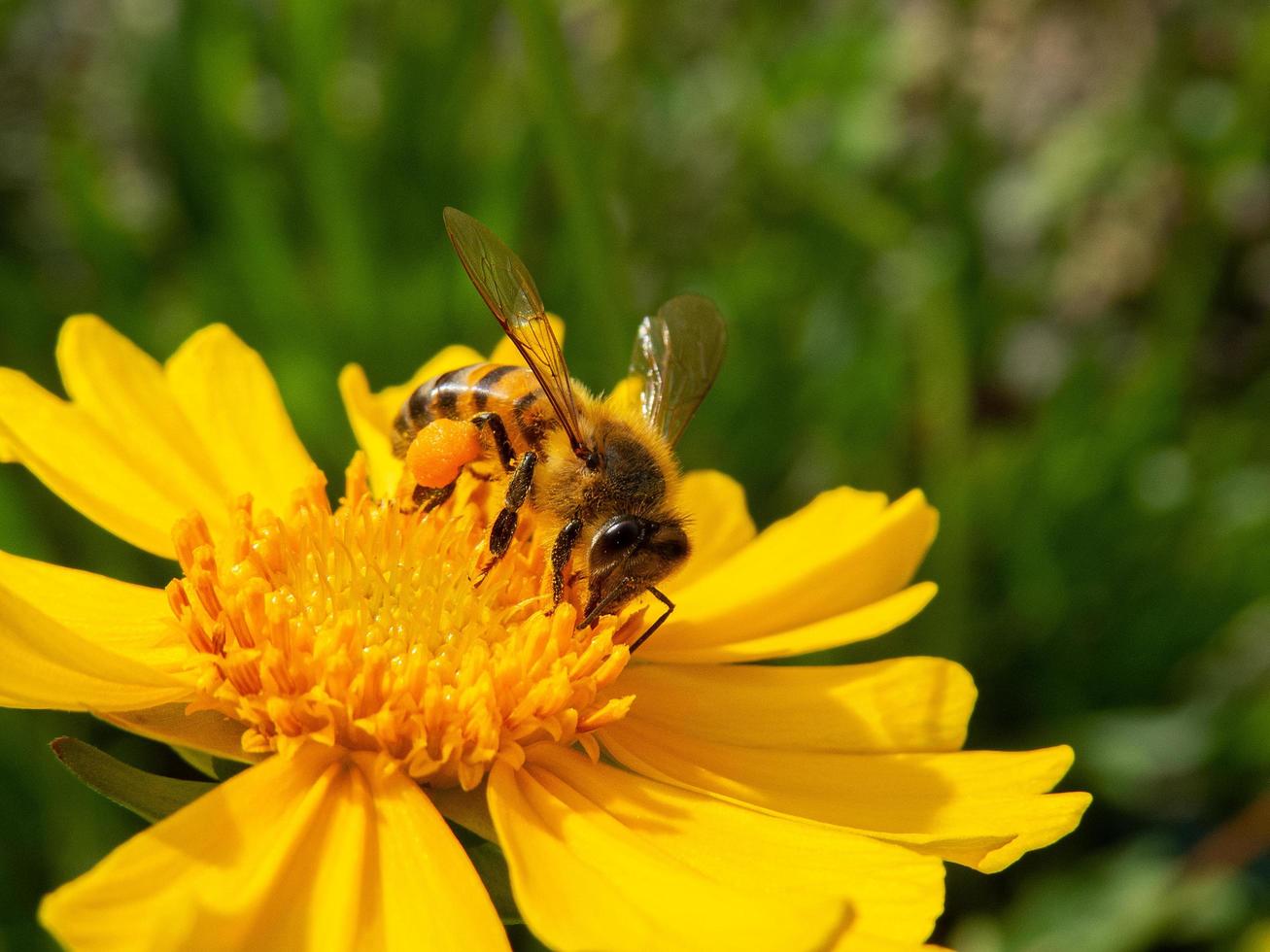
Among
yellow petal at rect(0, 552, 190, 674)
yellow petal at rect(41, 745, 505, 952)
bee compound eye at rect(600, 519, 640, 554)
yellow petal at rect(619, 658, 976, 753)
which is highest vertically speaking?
bee compound eye at rect(600, 519, 640, 554)

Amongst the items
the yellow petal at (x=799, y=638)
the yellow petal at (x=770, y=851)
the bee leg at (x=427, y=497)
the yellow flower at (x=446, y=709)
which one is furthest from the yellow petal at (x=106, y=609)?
the yellow petal at (x=799, y=638)

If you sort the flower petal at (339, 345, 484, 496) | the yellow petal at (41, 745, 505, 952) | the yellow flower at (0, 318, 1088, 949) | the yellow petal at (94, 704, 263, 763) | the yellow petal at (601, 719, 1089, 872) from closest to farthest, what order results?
the yellow petal at (41, 745, 505, 952) < the yellow flower at (0, 318, 1088, 949) < the yellow petal at (94, 704, 263, 763) < the yellow petal at (601, 719, 1089, 872) < the flower petal at (339, 345, 484, 496)

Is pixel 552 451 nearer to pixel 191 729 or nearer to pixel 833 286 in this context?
pixel 191 729

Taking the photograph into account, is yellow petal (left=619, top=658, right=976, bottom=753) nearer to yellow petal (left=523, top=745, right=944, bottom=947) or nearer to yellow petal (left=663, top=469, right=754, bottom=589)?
yellow petal (left=523, top=745, right=944, bottom=947)

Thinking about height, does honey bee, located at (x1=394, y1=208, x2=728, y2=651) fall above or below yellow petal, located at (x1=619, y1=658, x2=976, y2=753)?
above

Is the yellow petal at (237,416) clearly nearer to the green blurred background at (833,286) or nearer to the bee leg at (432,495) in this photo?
the bee leg at (432,495)

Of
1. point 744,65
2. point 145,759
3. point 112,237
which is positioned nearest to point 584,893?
point 145,759

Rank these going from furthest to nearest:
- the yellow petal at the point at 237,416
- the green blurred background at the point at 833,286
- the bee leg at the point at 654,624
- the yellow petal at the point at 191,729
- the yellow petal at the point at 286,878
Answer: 1. the green blurred background at the point at 833,286
2. the yellow petal at the point at 237,416
3. the bee leg at the point at 654,624
4. the yellow petal at the point at 191,729
5. the yellow petal at the point at 286,878

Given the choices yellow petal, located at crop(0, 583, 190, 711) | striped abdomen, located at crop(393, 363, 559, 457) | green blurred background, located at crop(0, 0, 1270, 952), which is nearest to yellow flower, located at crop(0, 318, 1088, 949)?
yellow petal, located at crop(0, 583, 190, 711)

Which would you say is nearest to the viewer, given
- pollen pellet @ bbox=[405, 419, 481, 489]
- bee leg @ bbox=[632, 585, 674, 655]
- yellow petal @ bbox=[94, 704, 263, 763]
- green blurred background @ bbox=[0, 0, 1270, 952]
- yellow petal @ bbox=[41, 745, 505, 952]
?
yellow petal @ bbox=[41, 745, 505, 952]
